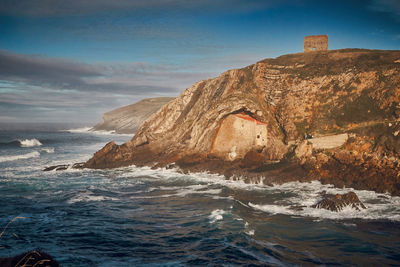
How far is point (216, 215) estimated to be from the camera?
17.8m

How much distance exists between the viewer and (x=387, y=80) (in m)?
30.8

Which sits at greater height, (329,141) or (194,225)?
→ (329,141)

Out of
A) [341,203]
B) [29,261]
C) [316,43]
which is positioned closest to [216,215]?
[341,203]

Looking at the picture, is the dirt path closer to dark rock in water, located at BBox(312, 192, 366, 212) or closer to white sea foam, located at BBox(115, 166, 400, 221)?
white sea foam, located at BBox(115, 166, 400, 221)

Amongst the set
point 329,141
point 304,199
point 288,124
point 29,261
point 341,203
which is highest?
point 288,124

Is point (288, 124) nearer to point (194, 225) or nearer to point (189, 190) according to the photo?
point (189, 190)

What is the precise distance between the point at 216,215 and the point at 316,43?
3627cm

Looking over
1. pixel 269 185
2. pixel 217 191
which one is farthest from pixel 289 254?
pixel 269 185

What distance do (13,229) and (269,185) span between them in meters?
19.5

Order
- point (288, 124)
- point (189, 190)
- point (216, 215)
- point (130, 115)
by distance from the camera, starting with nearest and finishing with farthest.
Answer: point (216, 215) < point (189, 190) < point (288, 124) < point (130, 115)

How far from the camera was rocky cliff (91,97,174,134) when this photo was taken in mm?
144625

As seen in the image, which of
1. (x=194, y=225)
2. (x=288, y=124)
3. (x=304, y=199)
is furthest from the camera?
(x=288, y=124)

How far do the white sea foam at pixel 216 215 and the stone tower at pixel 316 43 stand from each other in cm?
3491

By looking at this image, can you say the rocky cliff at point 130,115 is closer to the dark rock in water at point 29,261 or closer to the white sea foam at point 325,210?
the white sea foam at point 325,210
